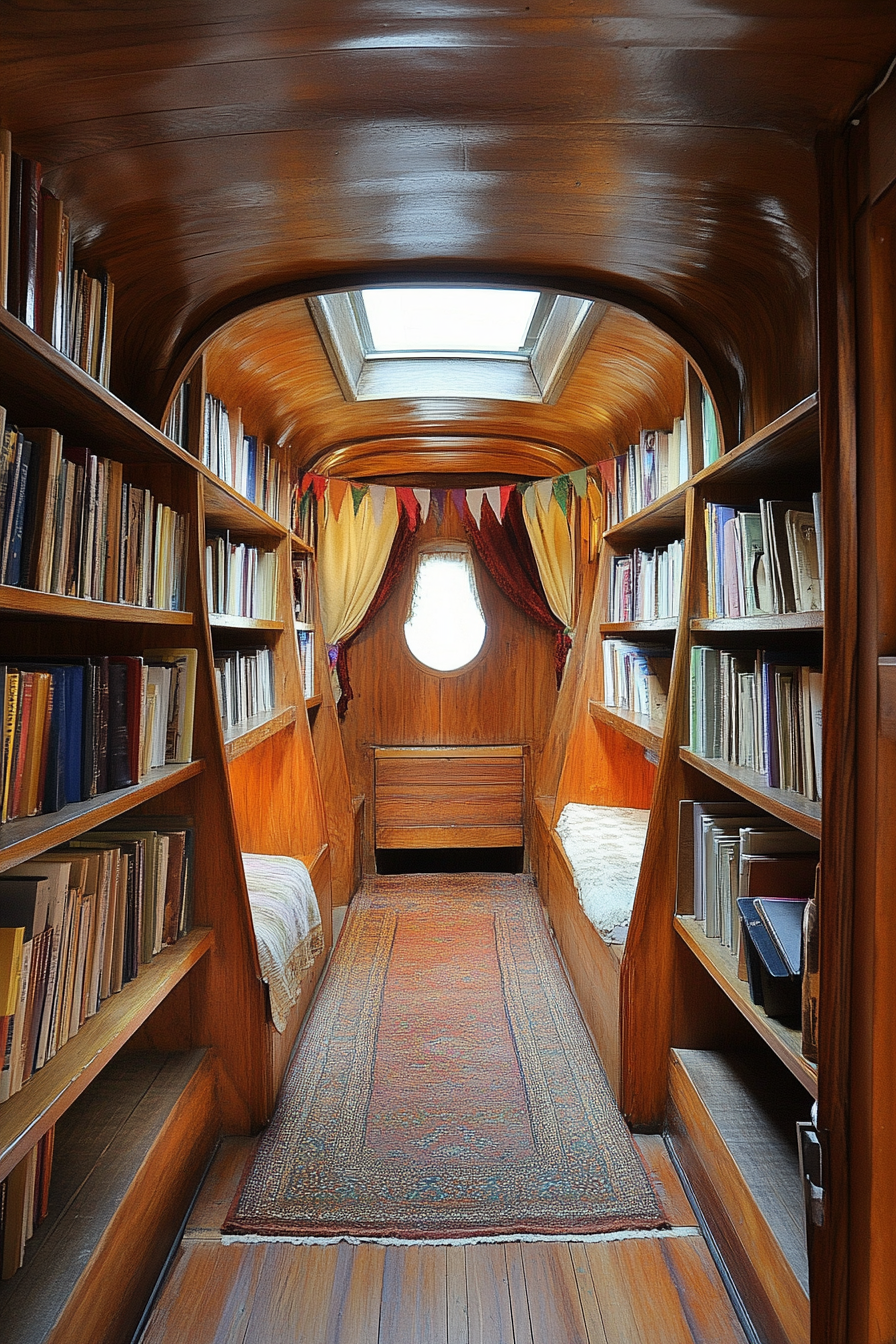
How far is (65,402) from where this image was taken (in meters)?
1.58

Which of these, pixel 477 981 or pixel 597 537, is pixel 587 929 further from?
pixel 597 537

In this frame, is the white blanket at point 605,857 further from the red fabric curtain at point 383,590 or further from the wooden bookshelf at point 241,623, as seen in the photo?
the red fabric curtain at point 383,590

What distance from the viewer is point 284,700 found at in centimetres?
376

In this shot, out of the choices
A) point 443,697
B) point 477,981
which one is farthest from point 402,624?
point 477,981

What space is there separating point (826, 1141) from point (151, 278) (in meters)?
2.19

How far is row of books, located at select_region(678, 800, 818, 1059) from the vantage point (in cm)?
166

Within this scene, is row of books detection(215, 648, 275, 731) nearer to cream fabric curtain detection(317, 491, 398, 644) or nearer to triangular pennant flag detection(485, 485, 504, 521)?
cream fabric curtain detection(317, 491, 398, 644)

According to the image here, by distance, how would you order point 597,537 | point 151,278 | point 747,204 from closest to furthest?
point 747,204, point 151,278, point 597,537

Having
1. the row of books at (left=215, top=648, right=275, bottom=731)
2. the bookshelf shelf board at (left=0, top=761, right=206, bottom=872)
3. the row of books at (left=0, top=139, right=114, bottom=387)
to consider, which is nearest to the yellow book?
the bookshelf shelf board at (left=0, top=761, right=206, bottom=872)

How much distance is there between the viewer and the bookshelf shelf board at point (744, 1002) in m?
1.49

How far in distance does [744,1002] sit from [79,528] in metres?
1.64

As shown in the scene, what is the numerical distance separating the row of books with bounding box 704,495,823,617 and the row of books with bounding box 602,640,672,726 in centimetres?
97

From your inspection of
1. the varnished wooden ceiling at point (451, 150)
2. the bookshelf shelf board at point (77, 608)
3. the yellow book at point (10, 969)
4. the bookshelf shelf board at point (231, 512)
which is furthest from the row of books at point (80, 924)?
the varnished wooden ceiling at point (451, 150)

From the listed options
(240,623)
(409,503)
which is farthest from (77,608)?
(409,503)
